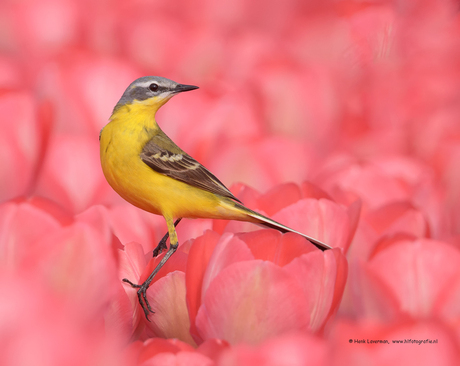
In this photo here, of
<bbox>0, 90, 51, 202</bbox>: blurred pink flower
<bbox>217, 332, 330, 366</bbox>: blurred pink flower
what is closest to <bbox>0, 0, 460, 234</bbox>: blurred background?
<bbox>0, 90, 51, 202</bbox>: blurred pink flower

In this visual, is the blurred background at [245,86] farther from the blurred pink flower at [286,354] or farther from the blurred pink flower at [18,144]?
the blurred pink flower at [286,354]

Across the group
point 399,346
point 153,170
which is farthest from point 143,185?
point 399,346

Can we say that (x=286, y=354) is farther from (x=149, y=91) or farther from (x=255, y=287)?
(x=149, y=91)

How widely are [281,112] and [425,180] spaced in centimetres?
9

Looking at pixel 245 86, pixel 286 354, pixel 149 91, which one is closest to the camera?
pixel 286 354

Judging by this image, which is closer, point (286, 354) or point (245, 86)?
point (286, 354)

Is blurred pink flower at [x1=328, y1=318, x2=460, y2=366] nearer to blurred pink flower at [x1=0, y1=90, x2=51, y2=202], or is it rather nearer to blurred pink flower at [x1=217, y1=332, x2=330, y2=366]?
blurred pink flower at [x1=217, y1=332, x2=330, y2=366]

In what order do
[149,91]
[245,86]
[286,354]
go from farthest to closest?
[245,86] < [149,91] < [286,354]

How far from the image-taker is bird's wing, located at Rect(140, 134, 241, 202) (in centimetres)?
18

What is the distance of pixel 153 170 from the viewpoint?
183 millimetres

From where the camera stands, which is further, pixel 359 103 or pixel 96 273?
pixel 359 103

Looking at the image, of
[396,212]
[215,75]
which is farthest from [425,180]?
[215,75]

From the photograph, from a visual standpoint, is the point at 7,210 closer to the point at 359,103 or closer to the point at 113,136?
the point at 113,136

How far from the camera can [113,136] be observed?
18cm
